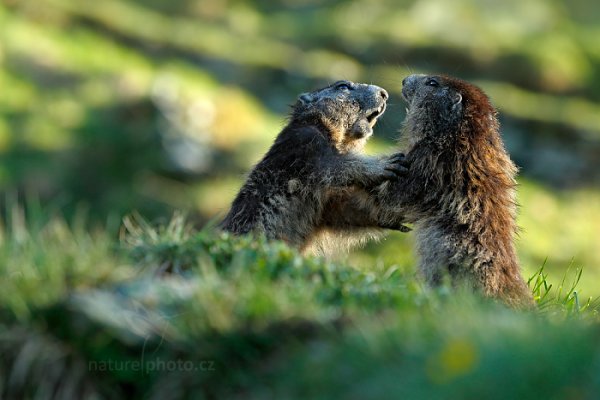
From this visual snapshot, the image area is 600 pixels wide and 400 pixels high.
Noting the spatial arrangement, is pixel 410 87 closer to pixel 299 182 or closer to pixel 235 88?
pixel 299 182

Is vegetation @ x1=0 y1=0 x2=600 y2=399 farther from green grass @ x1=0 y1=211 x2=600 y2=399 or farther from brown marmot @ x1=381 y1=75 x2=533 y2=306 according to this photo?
brown marmot @ x1=381 y1=75 x2=533 y2=306

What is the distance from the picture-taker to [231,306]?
5.40 metres

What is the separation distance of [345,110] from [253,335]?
487cm

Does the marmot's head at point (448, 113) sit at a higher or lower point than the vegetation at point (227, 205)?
higher

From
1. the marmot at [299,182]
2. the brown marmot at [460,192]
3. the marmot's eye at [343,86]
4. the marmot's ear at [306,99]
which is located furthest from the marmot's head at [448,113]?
the marmot's ear at [306,99]

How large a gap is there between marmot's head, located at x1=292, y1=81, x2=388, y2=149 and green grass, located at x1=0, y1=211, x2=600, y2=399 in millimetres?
3520

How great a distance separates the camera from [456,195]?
27.0 ft

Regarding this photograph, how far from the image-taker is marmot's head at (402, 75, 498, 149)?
8.62 meters

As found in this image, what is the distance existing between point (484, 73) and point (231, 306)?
1841 centimetres

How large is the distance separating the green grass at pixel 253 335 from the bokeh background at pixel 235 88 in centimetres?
921

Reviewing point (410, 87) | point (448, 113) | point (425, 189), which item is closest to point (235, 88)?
point (410, 87)

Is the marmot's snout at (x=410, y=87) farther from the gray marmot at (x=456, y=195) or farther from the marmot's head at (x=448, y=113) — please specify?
the marmot's head at (x=448, y=113)

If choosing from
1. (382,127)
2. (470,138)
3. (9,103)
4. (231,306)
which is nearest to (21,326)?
(231,306)

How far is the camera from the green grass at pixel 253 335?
4.53 metres
